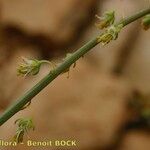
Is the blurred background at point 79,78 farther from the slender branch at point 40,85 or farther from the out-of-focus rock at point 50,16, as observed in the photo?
the slender branch at point 40,85

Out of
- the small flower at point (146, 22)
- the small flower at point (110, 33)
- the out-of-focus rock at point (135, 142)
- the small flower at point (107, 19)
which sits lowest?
the small flower at point (110, 33)

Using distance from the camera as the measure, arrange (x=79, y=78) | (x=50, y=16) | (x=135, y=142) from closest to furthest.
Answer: (x=135, y=142)
(x=79, y=78)
(x=50, y=16)

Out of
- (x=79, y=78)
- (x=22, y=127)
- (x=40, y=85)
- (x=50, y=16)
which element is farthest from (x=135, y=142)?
(x=40, y=85)

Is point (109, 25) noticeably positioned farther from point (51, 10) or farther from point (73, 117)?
point (51, 10)

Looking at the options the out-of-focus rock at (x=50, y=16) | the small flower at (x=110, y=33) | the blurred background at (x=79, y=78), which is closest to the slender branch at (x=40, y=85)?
the small flower at (x=110, y=33)

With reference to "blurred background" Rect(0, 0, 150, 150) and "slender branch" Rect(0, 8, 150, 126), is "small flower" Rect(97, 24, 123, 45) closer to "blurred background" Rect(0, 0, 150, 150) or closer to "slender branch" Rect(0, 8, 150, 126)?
"slender branch" Rect(0, 8, 150, 126)

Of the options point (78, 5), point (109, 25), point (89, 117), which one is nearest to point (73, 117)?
point (89, 117)

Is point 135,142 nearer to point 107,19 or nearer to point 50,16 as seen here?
point 50,16

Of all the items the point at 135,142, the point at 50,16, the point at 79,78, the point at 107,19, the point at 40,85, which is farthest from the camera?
the point at 50,16

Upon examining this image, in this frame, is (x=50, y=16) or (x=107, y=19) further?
(x=50, y=16)
